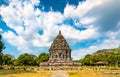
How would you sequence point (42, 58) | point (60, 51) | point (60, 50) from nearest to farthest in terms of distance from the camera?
1. point (60, 51)
2. point (60, 50)
3. point (42, 58)

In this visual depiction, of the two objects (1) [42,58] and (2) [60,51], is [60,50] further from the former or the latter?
(1) [42,58]

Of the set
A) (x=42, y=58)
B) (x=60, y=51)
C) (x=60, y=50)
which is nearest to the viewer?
(x=60, y=51)

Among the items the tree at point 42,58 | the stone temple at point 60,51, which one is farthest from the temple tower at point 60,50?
the tree at point 42,58

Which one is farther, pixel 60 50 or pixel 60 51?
pixel 60 50

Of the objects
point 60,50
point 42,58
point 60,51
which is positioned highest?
point 60,50

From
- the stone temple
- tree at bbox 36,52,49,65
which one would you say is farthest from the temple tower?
tree at bbox 36,52,49,65

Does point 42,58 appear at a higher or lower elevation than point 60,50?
lower

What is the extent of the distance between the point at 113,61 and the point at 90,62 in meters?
13.9

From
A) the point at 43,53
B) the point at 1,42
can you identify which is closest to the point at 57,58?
the point at 1,42

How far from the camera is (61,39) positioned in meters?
117

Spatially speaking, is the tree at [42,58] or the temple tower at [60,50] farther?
the tree at [42,58]

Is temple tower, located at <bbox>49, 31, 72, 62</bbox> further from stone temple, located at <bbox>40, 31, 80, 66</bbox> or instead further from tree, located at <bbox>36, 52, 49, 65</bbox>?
tree, located at <bbox>36, 52, 49, 65</bbox>

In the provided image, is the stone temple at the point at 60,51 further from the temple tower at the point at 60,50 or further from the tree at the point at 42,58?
the tree at the point at 42,58

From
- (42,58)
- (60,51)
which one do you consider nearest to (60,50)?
(60,51)
